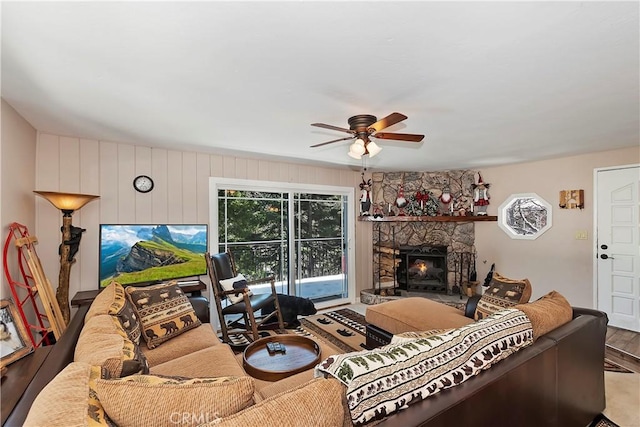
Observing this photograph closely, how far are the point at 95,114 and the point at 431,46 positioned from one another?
2.60 m

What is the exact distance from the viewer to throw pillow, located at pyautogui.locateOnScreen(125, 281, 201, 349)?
232 cm

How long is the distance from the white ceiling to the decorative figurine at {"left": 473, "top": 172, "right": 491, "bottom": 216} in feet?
6.47

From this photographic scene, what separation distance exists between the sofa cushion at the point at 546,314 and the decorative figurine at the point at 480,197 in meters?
3.26

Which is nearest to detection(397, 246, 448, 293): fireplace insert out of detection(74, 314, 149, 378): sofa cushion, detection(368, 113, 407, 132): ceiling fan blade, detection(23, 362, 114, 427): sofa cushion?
detection(368, 113, 407, 132): ceiling fan blade

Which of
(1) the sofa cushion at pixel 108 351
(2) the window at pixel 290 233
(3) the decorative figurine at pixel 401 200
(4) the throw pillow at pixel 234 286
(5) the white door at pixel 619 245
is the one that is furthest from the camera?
(3) the decorative figurine at pixel 401 200

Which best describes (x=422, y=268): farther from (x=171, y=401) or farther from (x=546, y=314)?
(x=171, y=401)

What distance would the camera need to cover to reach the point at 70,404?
2.85 feet

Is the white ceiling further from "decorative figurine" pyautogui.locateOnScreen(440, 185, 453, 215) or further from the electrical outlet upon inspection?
"decorative figurine" pyautogui.locateOnScreen(440, 185, 453, 215)

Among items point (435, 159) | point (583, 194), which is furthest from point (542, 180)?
point (435, 159)

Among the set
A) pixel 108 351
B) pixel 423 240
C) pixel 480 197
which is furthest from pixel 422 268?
pixel 108 351

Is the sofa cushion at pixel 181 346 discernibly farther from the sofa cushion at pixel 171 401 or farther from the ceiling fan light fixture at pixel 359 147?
the ceiling fan light fixture at pixel 359 147

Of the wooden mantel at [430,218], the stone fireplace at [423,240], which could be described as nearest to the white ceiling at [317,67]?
the wooden mantel at [430,218]

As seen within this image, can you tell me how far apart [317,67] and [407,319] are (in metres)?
2.23

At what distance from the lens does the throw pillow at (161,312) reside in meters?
2.32
